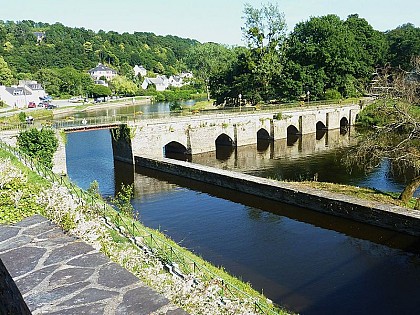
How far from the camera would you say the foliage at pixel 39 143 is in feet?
89.0

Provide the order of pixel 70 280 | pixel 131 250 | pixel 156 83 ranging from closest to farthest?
pixel 70 280 → pixel 131 250 → pixel 156 83

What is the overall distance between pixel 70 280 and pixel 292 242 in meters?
13.8

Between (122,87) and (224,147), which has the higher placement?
(122,87)

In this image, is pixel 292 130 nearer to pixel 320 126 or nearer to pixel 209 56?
pixel 320 126

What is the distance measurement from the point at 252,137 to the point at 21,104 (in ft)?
182

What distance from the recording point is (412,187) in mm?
19578

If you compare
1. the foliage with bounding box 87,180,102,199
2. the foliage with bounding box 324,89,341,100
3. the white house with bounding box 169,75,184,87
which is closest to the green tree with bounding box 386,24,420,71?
the foliage with bounding box 324,89,341,100

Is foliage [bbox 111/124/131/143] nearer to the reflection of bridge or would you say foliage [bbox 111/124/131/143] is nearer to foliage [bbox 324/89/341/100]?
the reflection of bridge

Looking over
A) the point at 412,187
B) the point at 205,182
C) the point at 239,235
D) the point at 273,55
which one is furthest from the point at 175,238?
the point at 273,55

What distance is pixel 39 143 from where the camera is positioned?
2780cm

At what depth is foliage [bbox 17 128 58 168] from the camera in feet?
89.0

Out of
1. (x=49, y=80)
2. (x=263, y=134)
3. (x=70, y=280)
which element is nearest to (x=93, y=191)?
(x=70, y=280)

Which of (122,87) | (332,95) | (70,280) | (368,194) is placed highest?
(122,87)

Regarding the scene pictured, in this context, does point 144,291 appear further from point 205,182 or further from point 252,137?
point 252,137
